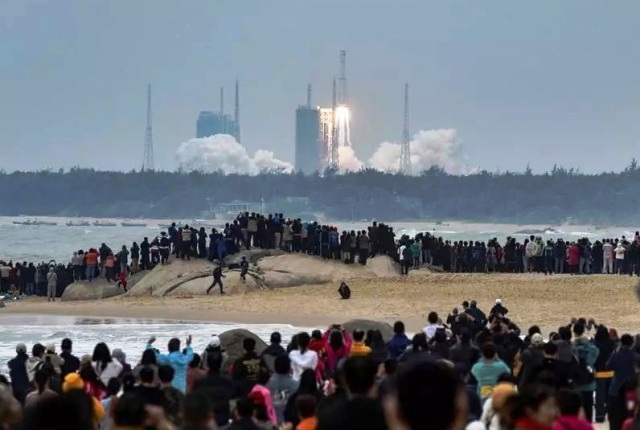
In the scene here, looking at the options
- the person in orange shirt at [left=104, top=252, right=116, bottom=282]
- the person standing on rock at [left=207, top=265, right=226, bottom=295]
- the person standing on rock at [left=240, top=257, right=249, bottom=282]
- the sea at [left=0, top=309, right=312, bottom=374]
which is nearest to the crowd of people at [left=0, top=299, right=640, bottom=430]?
the sea at [left=0, top=309, right=312, bottom=374]

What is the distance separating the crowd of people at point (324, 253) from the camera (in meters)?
40.0

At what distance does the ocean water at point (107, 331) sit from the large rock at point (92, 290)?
3.90 meters

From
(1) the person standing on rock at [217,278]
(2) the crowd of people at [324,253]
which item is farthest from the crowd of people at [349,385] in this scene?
(2) the crowd of people at [324,253]

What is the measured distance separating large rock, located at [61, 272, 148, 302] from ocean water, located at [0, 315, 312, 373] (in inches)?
154

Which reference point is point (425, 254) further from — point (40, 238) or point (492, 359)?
point (40, 238)

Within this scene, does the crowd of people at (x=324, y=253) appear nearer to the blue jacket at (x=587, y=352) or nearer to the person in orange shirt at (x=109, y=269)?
the person in orange shirt at (x=109, y=269)

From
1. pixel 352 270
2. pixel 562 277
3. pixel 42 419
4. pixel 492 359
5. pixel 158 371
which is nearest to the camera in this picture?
pixel 42 419

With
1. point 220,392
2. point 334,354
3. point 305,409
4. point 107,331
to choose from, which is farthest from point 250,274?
point 305,409

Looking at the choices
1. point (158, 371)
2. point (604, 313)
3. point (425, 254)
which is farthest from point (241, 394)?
point (425, 254)

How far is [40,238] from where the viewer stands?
158750 mm

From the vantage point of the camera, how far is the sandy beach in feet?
105

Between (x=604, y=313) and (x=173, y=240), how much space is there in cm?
1434

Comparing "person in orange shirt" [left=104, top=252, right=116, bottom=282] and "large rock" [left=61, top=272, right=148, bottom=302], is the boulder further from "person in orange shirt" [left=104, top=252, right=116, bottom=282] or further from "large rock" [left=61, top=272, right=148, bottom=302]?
"person in orange shirt" [left=104, top=252, right=116, bottom=282]

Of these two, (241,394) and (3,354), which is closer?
(241,394)
